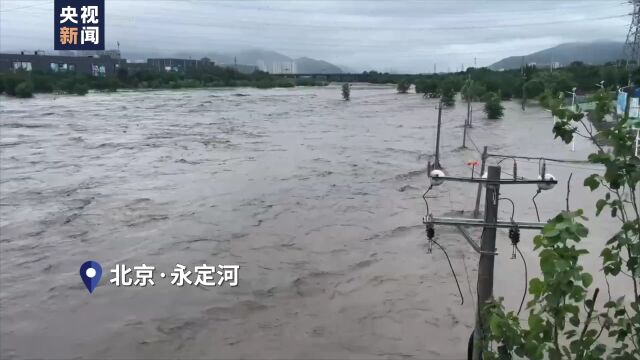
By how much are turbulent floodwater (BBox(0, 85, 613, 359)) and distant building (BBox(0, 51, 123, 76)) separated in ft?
47.9

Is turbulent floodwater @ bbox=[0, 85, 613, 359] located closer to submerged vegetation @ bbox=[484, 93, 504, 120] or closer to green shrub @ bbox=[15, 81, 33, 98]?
submerged vegetation @ bbox=[484, 93, 504, 120]

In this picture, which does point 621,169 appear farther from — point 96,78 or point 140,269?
point 96,78

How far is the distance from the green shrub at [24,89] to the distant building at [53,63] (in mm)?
1762

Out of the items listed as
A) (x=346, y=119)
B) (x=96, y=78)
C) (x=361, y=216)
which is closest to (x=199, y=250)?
(x=361, y=216)

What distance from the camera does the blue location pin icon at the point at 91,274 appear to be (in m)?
5.59

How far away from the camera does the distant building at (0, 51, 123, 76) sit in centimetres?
2816

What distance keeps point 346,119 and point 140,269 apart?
16.1 m

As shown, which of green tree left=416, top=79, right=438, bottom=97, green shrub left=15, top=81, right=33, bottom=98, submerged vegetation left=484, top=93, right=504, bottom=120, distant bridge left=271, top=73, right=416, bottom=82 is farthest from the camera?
distant bridge left=271, top=73, right=416, bottom=82

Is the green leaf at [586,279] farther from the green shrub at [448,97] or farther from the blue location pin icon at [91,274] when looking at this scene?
the green shrub at [448,97]

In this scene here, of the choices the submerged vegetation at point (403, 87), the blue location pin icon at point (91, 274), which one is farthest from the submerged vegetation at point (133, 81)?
the blue location pin icon at point (91, 274)

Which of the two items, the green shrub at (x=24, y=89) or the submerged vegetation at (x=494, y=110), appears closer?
the submerged vegetation at (x=494, y=110)

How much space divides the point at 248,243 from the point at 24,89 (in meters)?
24.3

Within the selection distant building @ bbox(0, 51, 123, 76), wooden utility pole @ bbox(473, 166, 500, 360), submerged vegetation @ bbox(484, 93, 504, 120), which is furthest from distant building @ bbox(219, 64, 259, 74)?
wooden utility pole @ bbox(473, 166, 500, 360)

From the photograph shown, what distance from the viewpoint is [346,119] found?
21.3m
